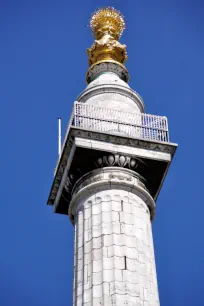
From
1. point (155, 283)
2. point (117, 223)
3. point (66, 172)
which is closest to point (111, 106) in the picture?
point (66, 172)

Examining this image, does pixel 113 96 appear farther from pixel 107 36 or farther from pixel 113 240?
pixel 113 240

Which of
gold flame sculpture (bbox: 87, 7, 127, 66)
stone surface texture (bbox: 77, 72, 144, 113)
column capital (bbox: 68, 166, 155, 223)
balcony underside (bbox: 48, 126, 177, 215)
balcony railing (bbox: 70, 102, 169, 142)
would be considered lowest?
column capital (bbox: 68, 166, 155, 223)

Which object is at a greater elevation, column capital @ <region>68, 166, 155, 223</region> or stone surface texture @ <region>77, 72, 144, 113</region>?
stone surface texture @ <region>77, 72, 144, 113</region>

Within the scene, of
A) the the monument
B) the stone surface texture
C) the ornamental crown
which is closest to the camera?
the the monument

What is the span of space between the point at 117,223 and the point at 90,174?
2.63 m

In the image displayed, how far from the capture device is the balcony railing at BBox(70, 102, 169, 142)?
28.5 metres

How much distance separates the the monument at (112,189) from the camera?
24.5m

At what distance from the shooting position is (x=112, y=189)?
2711 centimetres

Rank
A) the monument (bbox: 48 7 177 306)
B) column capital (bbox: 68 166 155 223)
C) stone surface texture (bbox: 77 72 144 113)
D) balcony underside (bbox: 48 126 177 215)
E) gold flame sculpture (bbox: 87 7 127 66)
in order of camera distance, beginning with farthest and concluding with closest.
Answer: gold flame sculpture (bbox: 87 7 127 66) → stone surface texture (bbox: 77 72 144 113) → balcony underside (bbox: 48 126 177 215) → column capital (bbox: 68 166 155 223) → the monument (bbox: 48 7 177 306)

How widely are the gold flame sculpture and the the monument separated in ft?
8.70

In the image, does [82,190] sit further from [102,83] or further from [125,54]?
[125,54]

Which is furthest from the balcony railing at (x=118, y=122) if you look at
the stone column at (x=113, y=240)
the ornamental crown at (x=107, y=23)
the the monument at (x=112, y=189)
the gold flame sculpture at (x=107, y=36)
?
the ornamental crown at (x=107, y=23)

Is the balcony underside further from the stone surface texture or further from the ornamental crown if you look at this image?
the ornamental crown

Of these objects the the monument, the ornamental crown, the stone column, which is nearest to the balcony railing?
the the monument
